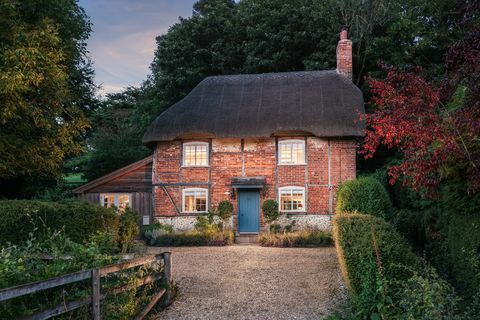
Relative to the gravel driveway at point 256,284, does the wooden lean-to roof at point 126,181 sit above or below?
above

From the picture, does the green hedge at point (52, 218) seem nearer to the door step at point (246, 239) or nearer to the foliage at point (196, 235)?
the foliage at point (196, 235)

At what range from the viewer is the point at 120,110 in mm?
31984

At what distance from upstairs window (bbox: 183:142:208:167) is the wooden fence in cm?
1055

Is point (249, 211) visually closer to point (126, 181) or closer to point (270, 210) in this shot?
point (270, 210)

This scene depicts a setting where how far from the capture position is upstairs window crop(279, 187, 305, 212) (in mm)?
16766

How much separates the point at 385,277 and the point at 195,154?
1282cm

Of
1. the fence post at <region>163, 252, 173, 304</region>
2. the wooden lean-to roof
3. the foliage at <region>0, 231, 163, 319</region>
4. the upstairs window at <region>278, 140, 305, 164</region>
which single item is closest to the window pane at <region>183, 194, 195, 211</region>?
the wooden lean-to roof

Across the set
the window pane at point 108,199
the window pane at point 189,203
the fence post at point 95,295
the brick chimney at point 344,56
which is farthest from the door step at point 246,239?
the fence post at point 95,295

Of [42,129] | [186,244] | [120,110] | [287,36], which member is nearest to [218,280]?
[186,244]

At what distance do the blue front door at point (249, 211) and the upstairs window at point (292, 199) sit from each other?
3.28 feet

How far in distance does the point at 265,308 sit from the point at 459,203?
363 cm

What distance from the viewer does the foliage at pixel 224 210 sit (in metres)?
16.5

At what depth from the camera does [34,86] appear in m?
14.6

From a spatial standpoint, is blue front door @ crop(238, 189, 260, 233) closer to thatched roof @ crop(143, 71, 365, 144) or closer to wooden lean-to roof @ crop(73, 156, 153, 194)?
thatched roof @ crop(143, 71, 365, 144)
